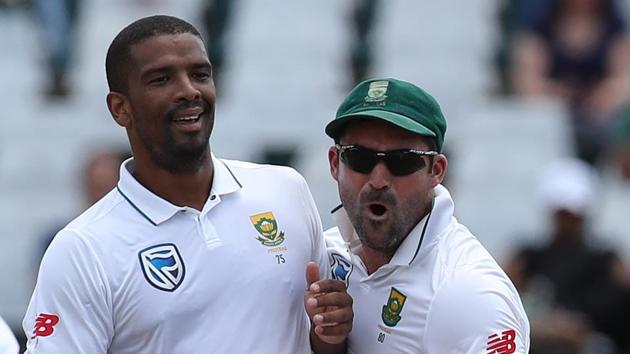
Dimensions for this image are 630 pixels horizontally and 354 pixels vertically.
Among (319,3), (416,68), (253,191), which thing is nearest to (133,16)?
(319,3)

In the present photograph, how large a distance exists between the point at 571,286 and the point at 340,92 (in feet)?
11.3

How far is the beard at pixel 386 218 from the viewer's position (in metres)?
3.79

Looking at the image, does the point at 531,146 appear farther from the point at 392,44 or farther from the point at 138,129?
the point at 138,129

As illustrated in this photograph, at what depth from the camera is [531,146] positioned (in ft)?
31.7

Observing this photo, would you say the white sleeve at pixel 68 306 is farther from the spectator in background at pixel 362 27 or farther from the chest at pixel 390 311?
the spectator in background at pixel 362 27

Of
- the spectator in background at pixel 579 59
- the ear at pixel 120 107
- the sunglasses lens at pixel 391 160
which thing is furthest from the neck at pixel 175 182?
the spectator in background at pixel 579 59

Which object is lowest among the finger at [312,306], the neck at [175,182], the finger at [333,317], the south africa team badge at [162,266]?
the finger at [333,317]

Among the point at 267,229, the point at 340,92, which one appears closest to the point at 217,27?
the point at 340,92

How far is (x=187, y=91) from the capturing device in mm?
3801

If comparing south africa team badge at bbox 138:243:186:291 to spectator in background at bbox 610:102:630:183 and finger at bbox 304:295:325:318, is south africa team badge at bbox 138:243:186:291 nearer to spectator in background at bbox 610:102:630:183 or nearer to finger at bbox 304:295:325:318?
finger at bbox 304:295:325:318

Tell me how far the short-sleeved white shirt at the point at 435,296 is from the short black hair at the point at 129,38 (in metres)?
0.72

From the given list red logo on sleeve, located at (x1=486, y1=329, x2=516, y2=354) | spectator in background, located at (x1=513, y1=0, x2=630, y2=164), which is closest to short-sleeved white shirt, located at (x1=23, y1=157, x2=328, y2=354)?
red logo on sleeve, located at (x1=486, y1=329, x2=516, y2=354)

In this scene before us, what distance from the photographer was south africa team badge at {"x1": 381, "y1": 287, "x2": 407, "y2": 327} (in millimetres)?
3832

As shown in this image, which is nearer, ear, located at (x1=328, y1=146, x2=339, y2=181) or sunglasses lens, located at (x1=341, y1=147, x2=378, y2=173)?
sunglasses lens, located at (x1=341, y1=147, x2=378, y2=173)
